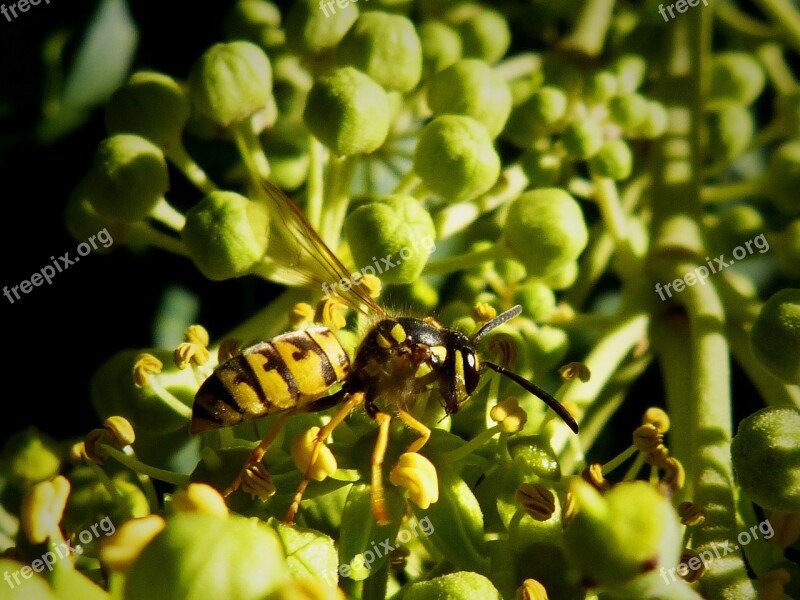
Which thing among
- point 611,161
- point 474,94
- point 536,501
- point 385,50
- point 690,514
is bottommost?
point 690,514

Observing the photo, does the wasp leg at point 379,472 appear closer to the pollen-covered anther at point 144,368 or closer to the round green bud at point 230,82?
the pollen-covered anther at point 144,368

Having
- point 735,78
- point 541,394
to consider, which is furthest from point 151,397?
point 735,78

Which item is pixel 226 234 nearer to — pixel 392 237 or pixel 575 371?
pixel 392 237

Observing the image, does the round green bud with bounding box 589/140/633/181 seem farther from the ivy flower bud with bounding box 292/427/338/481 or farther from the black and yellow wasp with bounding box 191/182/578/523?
the ivy flower bud with bounding box 292/427/338/481

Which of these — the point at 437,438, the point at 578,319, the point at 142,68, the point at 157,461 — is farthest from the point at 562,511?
the point at 142,68

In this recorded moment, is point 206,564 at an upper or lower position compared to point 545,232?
upper
